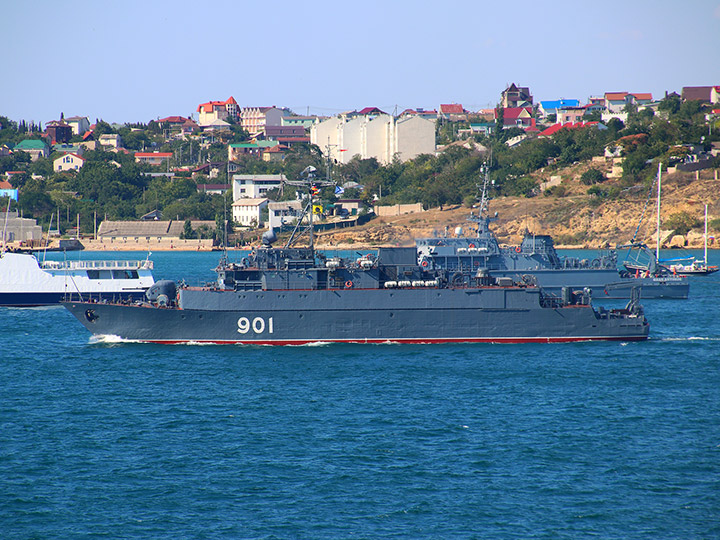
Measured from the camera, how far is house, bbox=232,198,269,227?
13975 centimetres

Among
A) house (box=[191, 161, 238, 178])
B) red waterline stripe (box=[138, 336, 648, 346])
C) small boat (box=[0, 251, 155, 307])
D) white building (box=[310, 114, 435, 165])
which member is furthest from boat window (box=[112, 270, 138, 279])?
house (box=[191, 161, 238, 178])

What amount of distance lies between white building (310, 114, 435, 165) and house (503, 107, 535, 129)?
1280 inches

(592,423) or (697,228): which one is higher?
(697,228)

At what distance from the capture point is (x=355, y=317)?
40562 millimetres

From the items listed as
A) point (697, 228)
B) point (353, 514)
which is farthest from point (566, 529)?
point (697, 228)

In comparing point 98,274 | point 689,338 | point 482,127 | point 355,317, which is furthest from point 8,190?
point 689,338

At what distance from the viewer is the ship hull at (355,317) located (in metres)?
40.3

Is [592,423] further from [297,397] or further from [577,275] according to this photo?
[577,275]

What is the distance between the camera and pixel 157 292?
42062mm

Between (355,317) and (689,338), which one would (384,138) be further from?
(355,317)

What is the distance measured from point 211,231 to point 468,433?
4557 inches

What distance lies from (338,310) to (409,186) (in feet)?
340

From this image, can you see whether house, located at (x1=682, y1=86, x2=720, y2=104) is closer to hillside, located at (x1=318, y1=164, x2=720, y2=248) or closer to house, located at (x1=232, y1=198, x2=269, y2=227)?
hillside, located at (x1=318, y1=164, x2=720, y2=248)

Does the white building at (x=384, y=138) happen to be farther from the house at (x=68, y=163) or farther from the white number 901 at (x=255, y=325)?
the white number 901 at (x=255, y=325)
